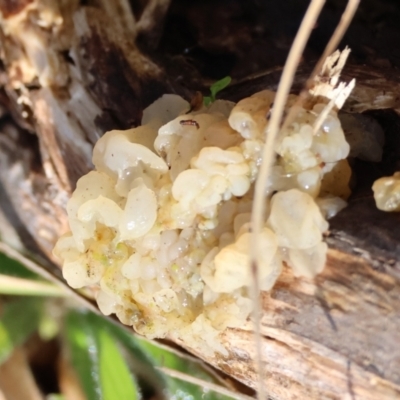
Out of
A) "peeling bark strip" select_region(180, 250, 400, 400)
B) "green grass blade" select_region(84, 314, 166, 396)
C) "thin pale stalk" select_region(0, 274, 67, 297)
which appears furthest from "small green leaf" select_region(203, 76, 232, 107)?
"thin pale stalk" select_region(0, 274, 67, 297)

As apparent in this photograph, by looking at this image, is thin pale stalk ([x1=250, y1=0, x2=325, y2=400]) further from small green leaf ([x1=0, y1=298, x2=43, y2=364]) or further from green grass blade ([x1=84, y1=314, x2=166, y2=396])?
small green leaf ([x1=0, y1=298, x2=43, y2=364])

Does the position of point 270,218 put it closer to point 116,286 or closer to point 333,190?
point 333,190

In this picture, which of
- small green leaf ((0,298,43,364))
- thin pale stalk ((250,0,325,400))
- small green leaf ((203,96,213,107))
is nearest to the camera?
thin pale stalk ((250,0,325,400))

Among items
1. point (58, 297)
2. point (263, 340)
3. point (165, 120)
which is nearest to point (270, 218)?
point (263, 340)

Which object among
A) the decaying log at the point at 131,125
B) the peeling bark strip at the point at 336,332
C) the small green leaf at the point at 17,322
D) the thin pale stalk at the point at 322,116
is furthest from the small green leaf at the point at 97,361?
the thin pale stalk at the point at 322,116

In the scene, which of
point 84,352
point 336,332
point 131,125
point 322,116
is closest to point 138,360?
point 84,352
